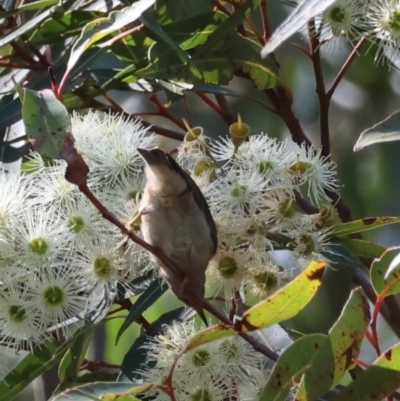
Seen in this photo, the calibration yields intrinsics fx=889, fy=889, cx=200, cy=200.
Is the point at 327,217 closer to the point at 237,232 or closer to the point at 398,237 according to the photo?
the point at 237,232

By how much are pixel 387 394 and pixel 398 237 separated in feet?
4.43

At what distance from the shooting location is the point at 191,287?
1216 millimetres

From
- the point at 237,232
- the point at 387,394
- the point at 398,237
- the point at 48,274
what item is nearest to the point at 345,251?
the point at 237,232

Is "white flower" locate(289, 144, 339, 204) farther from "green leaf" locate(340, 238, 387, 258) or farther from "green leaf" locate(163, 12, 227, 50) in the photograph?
"green leaf" locate(163, 12, 227, 50)

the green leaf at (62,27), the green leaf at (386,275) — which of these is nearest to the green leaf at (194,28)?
the green leaf at (62,27)

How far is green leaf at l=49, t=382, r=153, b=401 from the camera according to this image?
40.4 inches

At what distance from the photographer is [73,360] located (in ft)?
4.45

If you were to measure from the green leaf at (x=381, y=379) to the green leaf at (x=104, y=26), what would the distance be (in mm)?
546

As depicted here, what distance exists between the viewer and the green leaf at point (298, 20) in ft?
3.66

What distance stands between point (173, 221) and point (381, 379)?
431 millimetres

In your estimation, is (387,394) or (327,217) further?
(327,217)

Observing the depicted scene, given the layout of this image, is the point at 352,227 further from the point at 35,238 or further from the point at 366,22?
the point at 35,238

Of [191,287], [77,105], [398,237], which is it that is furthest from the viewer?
[398,237]

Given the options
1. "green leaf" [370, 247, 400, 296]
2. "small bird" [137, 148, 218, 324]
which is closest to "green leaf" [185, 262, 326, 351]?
"green leaf" [370, 247, 400, 296]
